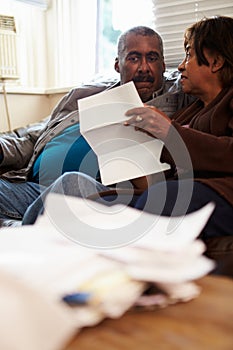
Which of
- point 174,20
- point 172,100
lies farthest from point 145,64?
point 174,20

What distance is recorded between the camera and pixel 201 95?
134 cm

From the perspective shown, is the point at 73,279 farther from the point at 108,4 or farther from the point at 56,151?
the point at 108,4

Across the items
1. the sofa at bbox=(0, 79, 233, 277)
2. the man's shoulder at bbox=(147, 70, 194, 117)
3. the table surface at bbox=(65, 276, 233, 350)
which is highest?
the man's shoulder at bbox=(147, 70, 194, 117)

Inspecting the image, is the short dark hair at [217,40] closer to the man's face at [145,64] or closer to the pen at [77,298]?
the man's face at [145,64]

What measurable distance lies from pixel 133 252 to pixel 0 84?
1.89 metres

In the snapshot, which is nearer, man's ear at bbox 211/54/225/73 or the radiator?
man's ear at bbox 211/54/225/73

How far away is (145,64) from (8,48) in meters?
0.99

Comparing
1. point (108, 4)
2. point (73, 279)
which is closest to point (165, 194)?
point (73, 279)

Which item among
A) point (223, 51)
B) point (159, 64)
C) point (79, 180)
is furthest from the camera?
point (159, 64)

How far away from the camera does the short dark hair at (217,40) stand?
49.3 inches


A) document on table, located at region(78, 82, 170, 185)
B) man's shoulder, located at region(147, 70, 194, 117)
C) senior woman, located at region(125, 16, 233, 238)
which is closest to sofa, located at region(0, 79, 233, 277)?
senior woman, located at region(125, 16, 233, 238)

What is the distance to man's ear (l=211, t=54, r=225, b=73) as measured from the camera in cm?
126

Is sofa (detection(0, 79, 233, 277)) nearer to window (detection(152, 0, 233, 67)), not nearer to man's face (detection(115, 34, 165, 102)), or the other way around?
man's face (detection(115, 34, 165, 102))

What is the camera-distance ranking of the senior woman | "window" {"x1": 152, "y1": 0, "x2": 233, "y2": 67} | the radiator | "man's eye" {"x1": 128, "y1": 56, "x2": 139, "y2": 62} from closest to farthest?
1. the senior woman
2. "man's eye" {"x1": 128, "y1": 56, "x2": 139, "y2": 62}
3. "window" {"x1": 152, "y1": 0, "x2": 233, "y2": 67}
4. the radiator
